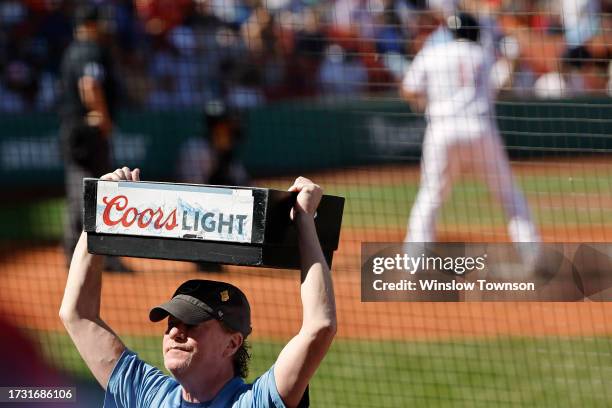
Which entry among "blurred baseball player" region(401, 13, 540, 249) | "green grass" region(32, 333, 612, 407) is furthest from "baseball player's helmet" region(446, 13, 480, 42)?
"green grass" region(32, 333, 612, 407)

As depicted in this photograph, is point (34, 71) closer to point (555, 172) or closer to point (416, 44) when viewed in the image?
point (416, 44)

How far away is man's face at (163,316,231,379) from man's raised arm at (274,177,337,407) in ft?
0.83

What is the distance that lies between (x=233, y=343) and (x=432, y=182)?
5306 millimetres

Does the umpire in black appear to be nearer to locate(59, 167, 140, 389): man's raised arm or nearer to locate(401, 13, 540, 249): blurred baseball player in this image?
locate(401, 13, 540, 249): blurred baseball player

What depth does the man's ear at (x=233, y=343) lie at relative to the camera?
318 centimetres

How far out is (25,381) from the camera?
5.25 meters

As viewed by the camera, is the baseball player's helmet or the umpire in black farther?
the umpire in black

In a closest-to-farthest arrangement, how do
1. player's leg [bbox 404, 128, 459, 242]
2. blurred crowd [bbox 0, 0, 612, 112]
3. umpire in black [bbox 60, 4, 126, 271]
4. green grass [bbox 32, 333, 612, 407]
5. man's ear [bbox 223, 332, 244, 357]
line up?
man's ear [bbox 223, 332, 244, 357]
green grass [bbox 32, 333, 612, 407]
player's leg [bbox 404, 128, 459, 242]
umpire in black [bbox 60, 4, 126, 271]
blurred crowd [bbox 0, 0, 612, 112]

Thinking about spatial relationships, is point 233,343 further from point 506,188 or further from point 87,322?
point 506,188

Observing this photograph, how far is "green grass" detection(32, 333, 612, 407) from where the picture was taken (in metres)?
6.16

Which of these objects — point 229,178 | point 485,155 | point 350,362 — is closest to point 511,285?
Answer: point 350,362

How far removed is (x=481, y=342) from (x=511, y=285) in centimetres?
141

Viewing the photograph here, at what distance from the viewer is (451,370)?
668 centimetres

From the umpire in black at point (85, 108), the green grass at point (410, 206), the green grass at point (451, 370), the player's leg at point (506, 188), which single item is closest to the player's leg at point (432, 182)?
the player's leg at point (506, 188)
